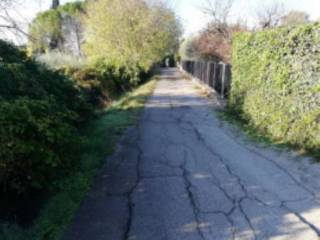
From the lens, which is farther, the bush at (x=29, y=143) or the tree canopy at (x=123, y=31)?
the tree canopy at (x=123, y=31)

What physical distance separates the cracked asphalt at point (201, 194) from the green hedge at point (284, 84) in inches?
25.9

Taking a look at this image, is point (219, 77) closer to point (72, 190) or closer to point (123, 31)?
point (123, 31)

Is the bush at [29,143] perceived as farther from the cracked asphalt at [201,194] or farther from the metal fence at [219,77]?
the metal fence at [219,77]

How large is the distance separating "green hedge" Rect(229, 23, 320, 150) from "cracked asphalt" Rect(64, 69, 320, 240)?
25.9 inches

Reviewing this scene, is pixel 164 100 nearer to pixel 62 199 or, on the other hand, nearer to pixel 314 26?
pixel 314 26

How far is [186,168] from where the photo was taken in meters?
5.59

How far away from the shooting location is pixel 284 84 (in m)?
6.94

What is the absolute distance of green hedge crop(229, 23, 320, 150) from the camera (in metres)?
6.02

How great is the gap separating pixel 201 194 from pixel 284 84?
Answer: 3659 millimetres

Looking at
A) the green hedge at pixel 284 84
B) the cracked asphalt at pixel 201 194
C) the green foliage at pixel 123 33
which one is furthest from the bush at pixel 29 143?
the green foliage at pixel 123 33

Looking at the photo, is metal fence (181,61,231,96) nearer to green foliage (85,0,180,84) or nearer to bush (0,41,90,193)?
green foliage (85,0,180,84)

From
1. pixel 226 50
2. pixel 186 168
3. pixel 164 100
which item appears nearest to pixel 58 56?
pixel 164 100

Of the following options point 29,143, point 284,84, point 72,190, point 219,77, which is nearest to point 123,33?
point 219,77

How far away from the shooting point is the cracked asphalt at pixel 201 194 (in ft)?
11.7
